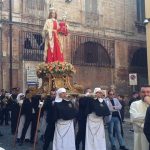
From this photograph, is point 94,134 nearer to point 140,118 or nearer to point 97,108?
point 97,108

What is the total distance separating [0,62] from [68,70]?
30.8ft

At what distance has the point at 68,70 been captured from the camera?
41.3ft

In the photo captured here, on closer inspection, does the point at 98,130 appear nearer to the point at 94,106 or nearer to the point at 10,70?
the point at 94,106

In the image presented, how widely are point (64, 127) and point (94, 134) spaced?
0.81 m

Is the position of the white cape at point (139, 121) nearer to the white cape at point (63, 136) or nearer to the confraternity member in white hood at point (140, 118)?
the confraternity member in white hood at point (140, 118)

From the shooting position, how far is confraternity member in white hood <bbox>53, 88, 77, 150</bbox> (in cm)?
934

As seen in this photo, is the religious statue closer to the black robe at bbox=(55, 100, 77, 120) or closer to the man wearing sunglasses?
the man wearing sunglasses

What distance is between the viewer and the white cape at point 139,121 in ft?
23.9

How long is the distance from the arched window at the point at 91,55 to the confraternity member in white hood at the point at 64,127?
1503 cm

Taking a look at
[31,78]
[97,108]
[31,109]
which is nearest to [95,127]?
[97,108]

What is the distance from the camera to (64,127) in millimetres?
9422

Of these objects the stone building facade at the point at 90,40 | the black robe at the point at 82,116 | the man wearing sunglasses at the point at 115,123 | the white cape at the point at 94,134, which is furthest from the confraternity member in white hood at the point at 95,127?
the stone building facade at the point at 90,40

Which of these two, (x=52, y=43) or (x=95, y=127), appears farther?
(x=52, y=43)

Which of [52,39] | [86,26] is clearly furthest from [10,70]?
[52,39]
